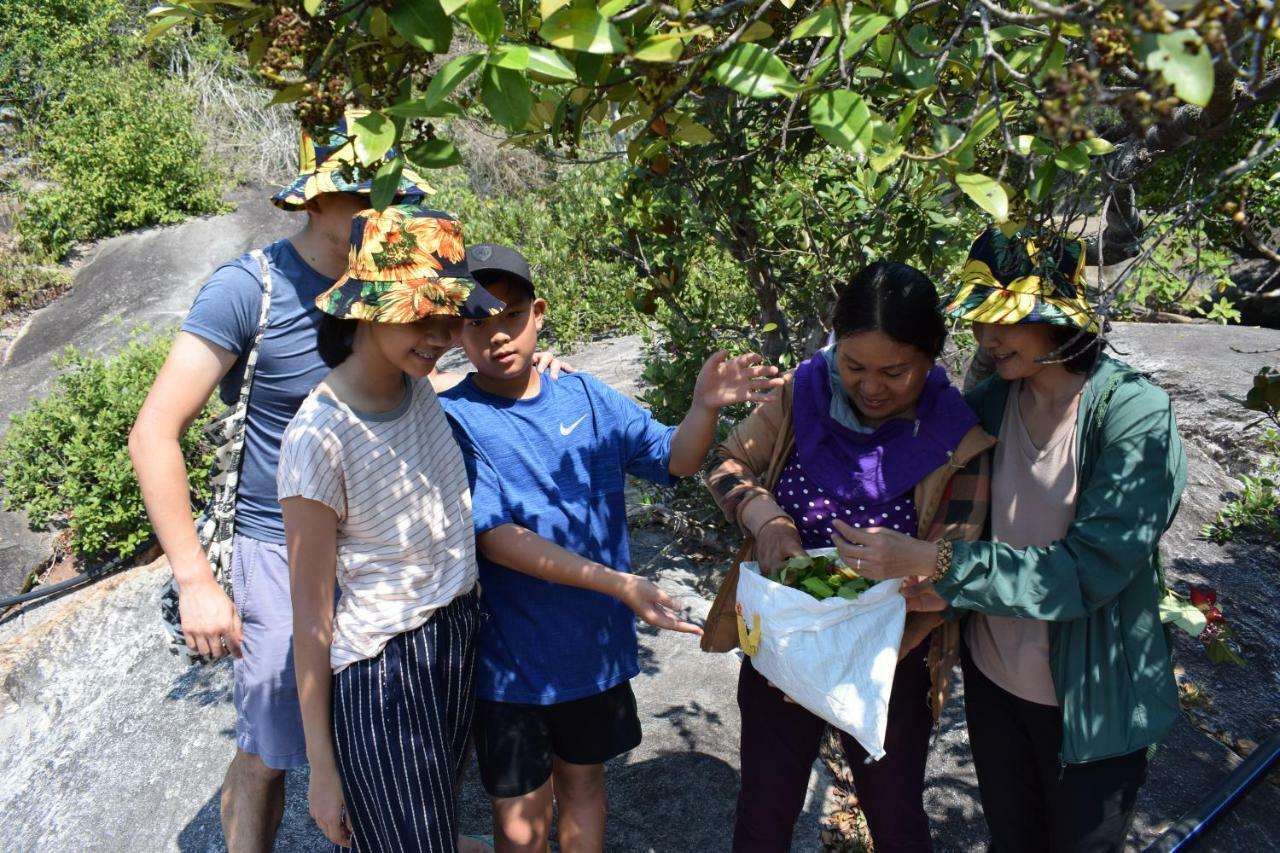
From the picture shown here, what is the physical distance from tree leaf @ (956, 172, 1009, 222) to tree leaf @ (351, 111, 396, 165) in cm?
83

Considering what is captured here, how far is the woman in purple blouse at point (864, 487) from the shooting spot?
202 centimetres

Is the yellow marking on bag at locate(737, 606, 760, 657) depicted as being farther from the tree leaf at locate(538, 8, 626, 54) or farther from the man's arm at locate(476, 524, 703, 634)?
the tree leaf at locate(538, 8, 626, 54)

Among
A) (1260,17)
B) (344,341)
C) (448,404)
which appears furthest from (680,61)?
(448,404)

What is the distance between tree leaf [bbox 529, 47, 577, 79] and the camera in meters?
1.19

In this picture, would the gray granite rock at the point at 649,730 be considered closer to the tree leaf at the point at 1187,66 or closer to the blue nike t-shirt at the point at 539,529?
the blue nike t-shirt at the point at 539,529

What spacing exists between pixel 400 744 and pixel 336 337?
84cm

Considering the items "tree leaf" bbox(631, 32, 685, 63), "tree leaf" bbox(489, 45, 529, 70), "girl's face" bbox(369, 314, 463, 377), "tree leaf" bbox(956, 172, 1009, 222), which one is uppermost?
"tree leaf" bbox(631, 32, 685, 63)

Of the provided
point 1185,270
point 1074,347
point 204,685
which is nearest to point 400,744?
point 1074,347

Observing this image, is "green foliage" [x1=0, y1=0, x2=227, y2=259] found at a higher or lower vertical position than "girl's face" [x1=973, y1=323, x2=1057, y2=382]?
lower

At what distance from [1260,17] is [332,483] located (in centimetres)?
159

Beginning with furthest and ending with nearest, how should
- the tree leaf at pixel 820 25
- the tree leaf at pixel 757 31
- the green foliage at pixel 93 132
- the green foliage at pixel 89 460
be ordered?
the green foliage at pixel 93 132
the green foliage at pixel 89 460
the tree leaf at pixel 757 31
the tree leaf at pixel 820 25

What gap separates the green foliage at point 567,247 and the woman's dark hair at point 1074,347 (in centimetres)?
535

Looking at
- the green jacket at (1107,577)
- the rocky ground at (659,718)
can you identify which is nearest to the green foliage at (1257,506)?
the rocky ground at (659,718)

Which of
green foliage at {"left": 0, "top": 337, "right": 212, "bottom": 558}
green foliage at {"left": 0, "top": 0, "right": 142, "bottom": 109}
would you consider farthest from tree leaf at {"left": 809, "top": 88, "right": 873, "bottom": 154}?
green foliage at {"left": 0, "top": 0, "right": 142, "bottom": 109}
